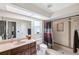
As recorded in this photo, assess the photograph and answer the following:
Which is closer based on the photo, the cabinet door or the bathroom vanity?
the bathroom vanity

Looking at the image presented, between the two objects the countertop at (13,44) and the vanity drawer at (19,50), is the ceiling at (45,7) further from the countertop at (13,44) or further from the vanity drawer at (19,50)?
the vanity drawer at (19,50)

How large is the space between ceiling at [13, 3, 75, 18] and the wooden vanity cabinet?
21.8 inches

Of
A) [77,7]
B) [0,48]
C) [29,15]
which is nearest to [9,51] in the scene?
[0,48]

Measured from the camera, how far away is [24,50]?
1.34m

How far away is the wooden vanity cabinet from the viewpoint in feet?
4.11

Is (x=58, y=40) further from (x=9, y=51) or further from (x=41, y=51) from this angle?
(x=9, y=51)

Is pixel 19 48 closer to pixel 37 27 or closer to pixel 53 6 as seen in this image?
pixel 37 27

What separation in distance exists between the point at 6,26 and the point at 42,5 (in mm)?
656

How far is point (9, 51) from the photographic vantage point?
1239 millimetres

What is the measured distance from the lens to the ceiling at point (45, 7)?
134cm

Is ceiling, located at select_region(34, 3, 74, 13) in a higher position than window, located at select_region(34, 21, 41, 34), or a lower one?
higher

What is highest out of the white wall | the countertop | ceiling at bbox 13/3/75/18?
ceiling at bbox 13/3/75/18

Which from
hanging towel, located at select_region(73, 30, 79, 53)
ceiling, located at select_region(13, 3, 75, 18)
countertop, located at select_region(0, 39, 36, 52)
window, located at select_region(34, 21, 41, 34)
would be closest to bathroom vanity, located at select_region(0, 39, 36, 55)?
countertop, located at select_region(0, 39, 36, 52)

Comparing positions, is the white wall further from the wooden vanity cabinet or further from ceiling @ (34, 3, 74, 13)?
the wooden vanity cabinet
